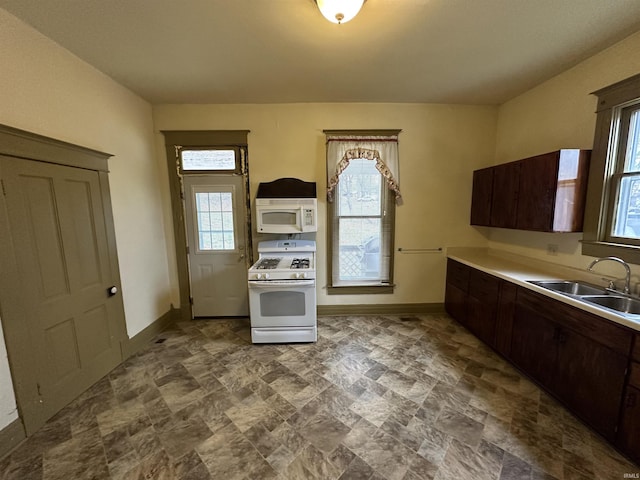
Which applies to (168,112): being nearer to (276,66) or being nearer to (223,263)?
(276,66)

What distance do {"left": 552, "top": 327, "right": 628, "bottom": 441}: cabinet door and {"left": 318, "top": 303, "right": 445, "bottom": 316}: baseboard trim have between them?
1670 millimetres

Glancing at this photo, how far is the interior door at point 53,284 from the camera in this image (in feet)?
5.59

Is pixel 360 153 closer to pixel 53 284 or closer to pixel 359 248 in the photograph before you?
pixel 359 248

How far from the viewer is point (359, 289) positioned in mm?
3549

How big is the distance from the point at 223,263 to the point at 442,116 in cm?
356

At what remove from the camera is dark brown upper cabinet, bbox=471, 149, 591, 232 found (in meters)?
2.23

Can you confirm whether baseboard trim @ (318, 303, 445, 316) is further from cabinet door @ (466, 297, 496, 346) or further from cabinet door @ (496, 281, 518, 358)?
cabinet door @ (496, 281, 518, 358)

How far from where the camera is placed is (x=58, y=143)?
1.95m

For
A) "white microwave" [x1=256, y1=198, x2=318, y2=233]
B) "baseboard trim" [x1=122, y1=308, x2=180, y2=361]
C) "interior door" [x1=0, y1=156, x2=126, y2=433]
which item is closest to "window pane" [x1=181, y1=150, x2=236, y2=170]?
"white microwave" [x1=256, y1=198, x2=318, y2=233]

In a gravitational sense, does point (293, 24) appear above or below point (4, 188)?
above

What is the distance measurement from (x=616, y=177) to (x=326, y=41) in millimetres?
2674

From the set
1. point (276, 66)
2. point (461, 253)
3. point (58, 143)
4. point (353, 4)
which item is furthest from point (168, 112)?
point (461, 253)

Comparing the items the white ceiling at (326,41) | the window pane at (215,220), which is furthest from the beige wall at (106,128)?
the window pane at (215,220)

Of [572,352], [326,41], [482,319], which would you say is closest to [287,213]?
[326,41]
